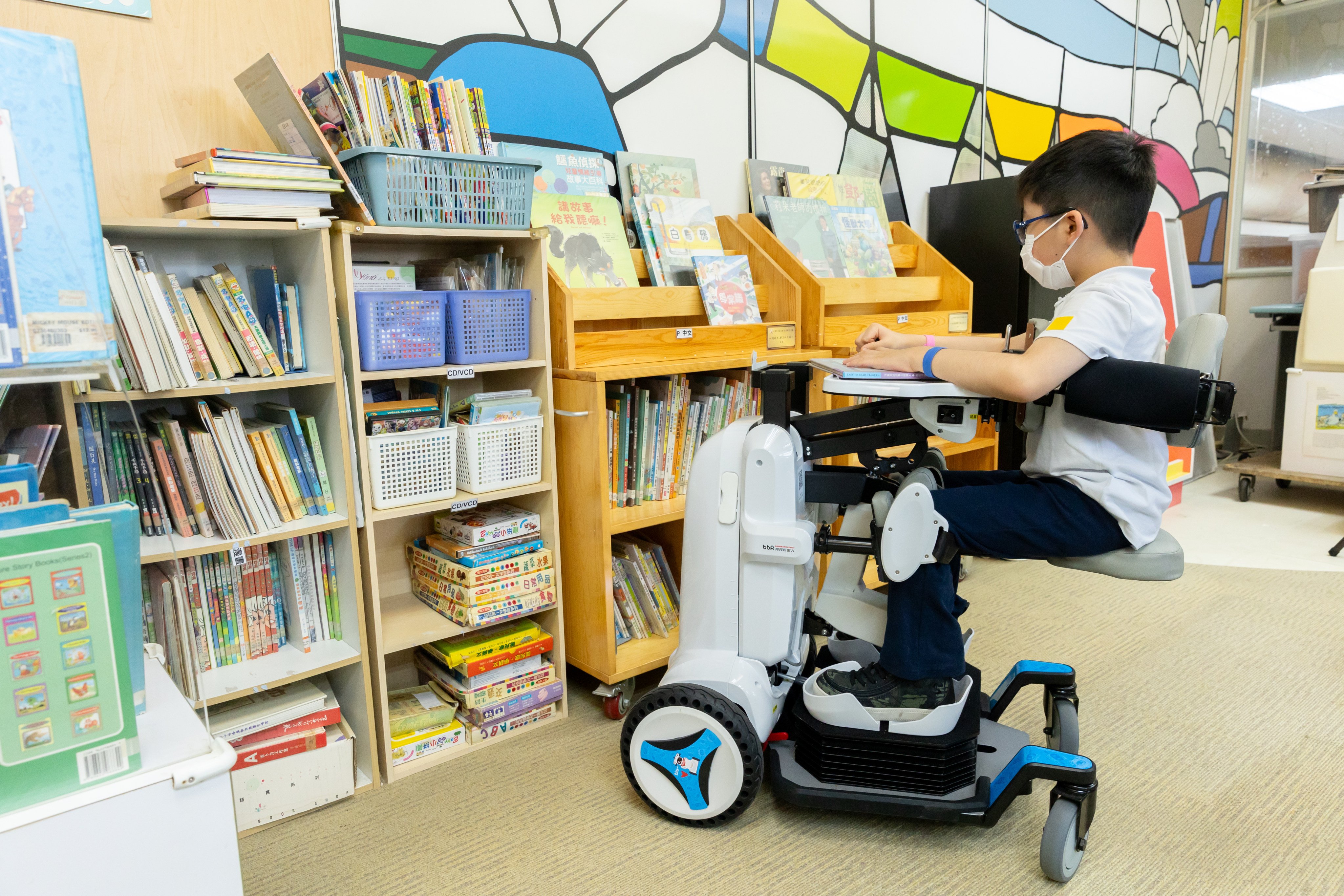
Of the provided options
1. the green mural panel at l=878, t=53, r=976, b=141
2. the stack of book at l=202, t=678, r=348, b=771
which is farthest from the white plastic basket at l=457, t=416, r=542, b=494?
the green mural panel at l=878, t=53, r=976, b=141

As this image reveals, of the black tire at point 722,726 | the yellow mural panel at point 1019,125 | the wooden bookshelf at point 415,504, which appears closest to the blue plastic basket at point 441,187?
the wooden bookshelf at point 415,504

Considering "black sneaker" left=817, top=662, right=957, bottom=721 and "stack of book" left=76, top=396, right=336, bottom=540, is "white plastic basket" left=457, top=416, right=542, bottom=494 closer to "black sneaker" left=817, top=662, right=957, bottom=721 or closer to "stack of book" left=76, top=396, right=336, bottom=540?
"stack of book" left=76, top=396, right=336, bottom=540

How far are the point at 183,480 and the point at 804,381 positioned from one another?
1.29 metres

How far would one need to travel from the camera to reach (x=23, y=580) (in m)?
0.81

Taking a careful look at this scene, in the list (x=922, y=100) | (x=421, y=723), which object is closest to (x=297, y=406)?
(x=421, y=723)

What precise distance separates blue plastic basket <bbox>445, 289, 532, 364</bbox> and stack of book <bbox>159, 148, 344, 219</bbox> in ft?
1.12

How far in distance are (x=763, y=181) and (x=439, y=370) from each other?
60.1 inches

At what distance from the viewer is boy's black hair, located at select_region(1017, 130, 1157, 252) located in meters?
1.62

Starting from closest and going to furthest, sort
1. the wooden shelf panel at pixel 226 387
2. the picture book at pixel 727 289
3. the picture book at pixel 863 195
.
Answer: the wooden shelf panel at pixel 226 387 → the picture book at pixel 727 289 → the picture book at pixel 863 195

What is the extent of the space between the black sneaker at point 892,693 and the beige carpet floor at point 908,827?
280 mm

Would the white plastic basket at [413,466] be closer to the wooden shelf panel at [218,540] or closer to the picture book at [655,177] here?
the wooden shelf panel at [218,540]

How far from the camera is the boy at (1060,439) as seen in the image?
1490mm

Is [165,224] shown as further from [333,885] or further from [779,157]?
[779,157]

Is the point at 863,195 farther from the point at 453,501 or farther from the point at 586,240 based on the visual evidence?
the point at 453,501
